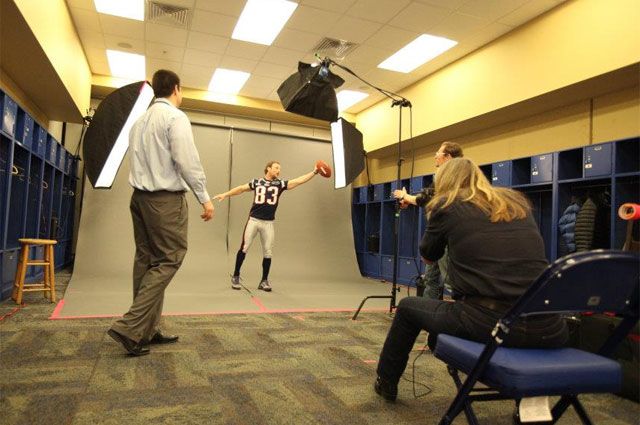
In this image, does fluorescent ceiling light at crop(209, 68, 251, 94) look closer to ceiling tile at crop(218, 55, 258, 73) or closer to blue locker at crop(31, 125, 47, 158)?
ceiling tile at crop(218, 55, 258, 73)

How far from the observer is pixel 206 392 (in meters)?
1.95

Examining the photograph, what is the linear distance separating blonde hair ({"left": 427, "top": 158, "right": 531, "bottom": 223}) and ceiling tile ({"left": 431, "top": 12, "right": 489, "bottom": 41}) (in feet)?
12.0

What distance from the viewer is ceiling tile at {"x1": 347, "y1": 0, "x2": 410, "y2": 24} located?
455 centimetres

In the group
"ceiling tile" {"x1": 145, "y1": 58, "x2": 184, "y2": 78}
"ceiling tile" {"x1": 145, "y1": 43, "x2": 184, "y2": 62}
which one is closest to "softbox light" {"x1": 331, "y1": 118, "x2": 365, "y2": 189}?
"ceiling tile" {"x1": 145, "y1": 43, "x2": 184, "y2": 62}

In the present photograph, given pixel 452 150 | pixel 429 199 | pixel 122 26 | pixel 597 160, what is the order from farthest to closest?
pixel 122 26 < pixel 597 160 < pixel 452 150 < pixel 429 199

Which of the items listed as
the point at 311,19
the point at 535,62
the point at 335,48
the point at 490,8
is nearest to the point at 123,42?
the point at 311,19

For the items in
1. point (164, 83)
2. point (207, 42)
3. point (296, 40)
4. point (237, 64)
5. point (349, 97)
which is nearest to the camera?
point (164, 83)

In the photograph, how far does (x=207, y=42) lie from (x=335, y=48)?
5.44 feet

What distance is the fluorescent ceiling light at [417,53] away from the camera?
536 centimetres

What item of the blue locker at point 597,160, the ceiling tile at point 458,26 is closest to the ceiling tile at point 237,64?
the ceiling tile at point 458,26

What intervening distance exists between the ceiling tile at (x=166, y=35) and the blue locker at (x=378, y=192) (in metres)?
3.82

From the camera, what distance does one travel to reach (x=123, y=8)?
4902 mm

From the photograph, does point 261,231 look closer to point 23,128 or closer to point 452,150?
point 23,128

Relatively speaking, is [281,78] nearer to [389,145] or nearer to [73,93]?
[389,145]
